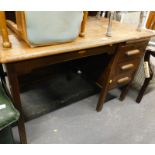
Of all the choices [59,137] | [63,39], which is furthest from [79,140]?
[63,39]

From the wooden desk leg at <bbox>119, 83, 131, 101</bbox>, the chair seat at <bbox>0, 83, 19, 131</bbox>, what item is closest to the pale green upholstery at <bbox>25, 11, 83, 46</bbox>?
the chair seat at <bbox>0, 83, 19, 131</bbox>

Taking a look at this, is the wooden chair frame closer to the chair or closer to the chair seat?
the chair

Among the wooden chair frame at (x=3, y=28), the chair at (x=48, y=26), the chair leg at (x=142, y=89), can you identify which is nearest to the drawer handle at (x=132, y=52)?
the chair leg at (x=142, y=89)

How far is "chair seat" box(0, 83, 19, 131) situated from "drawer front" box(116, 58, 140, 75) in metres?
0.89

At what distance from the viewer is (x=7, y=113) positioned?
2.62ft

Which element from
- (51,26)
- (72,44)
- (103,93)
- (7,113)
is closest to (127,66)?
(103,93)

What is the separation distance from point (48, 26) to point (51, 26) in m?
0.02

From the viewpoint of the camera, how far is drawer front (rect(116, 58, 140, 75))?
4.31ft

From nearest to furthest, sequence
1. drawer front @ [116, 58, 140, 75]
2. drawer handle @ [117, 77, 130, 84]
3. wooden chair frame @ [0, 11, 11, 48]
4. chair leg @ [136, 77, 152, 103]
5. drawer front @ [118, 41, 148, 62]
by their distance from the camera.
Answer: wooden chair frame @ [0, 11, 11, 48], drawer front @ [118, 41, 148, 62], drawer front @ [116, 58, 140, 75], drawer handle @ [117, 77, 130, 84], chair leg @ [136, 77, 152, 103]

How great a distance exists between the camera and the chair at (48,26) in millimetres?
684

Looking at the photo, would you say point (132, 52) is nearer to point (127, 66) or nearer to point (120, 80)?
point (127, 66)

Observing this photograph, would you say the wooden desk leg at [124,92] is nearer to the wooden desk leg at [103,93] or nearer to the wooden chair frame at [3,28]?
the wooden desk leg at [103,93]
